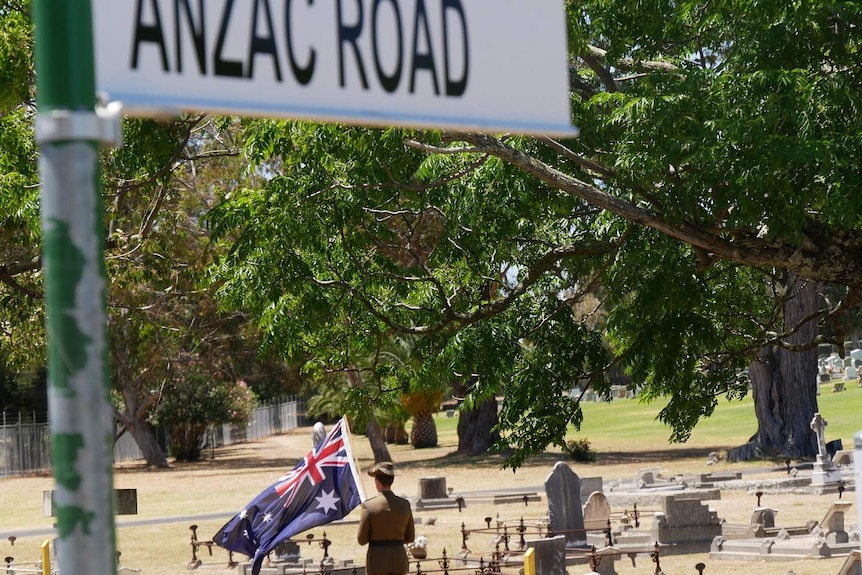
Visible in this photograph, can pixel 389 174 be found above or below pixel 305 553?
above

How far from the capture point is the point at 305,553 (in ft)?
76.7

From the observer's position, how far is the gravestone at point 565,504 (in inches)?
812

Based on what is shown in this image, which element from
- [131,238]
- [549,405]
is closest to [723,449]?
[131,238]

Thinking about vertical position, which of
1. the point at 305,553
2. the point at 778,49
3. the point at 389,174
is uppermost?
the point at 778,49

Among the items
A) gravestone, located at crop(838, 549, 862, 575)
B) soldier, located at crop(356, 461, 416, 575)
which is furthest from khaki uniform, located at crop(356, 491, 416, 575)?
gravestone, located at crop(838, 549, 862, 575)

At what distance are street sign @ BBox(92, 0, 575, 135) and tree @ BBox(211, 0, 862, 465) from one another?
7.27 metres

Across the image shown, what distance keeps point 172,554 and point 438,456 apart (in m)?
26.8

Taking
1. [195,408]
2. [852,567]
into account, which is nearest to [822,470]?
[852,567]

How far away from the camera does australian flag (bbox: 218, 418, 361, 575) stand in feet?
45.1

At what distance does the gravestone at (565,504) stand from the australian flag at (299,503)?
742cm

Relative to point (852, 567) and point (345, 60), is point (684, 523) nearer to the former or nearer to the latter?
point (852, 567)

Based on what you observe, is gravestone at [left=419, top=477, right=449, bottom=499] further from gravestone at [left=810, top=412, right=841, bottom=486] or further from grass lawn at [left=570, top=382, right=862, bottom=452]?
grass lawn at [left=570, top=382, right=862, bottom=452]

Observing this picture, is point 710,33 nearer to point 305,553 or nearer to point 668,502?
point 668,502

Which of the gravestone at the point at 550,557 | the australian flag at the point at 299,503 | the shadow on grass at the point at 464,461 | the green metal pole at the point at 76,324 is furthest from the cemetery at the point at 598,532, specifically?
the shadow on grass at the point at 464,461
